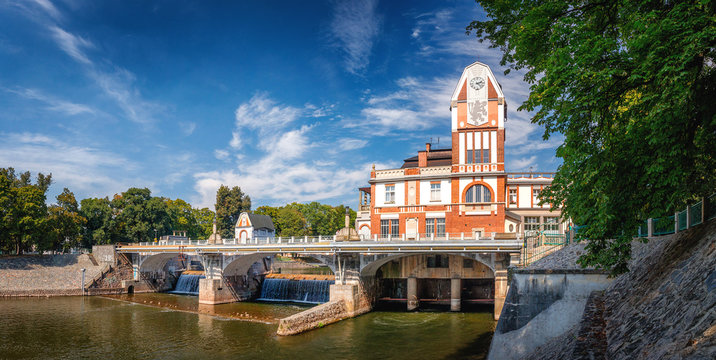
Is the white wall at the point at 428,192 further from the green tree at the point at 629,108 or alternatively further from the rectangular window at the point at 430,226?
the green tree at the point at 629,108

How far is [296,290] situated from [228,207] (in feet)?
169

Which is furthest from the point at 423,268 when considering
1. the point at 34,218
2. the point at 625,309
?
the point at 34,218

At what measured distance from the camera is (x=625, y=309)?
1049cm

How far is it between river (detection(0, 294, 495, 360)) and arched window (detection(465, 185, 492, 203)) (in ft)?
38.5

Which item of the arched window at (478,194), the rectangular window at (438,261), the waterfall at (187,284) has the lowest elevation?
the waterfall at (187,284)

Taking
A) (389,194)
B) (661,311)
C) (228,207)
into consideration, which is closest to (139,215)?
(228,207)

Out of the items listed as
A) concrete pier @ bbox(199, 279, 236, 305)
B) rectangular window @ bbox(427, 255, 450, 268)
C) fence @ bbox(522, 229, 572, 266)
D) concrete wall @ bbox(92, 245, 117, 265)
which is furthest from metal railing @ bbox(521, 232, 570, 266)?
concrete wall @ bbox(92, 245, 117, 265)

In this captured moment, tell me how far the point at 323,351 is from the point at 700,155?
23443 millimetres

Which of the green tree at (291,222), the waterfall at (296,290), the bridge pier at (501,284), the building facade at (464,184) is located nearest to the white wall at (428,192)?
the building facade at (464,184)

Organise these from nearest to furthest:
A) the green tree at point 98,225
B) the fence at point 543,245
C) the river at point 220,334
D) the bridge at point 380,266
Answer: the fence at point 543,245, the river at point 220,334, the bridge at point 380,266, the green tree at point 98,225

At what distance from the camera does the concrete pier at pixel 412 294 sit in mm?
42644

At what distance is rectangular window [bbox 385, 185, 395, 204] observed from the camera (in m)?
48.9

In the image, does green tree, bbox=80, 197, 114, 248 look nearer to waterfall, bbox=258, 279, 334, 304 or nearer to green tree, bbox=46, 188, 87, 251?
green tree, bbox=46, 188, 87, 251

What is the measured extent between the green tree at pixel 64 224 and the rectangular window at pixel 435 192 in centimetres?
5197
